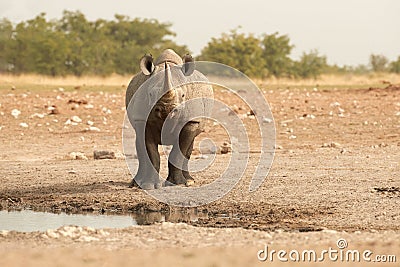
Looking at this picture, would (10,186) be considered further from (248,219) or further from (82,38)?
(82,38)

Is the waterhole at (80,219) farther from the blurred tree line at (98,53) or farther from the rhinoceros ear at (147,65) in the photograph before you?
the blurred tree line at (98,53)

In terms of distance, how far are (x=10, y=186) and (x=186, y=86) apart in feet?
8.78

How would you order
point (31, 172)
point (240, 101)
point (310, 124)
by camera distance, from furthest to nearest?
1. point (240, 101)
2. point (310, 124)
3. point (31, 172)

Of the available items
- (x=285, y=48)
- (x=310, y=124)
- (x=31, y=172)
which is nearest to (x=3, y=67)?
(x=285, y=48)

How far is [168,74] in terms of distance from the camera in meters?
10.2

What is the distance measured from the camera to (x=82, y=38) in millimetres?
58188

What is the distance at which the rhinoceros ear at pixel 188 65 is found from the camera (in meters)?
10.7

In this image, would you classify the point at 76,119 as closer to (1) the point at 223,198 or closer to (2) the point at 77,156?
(2) the point at 77,156

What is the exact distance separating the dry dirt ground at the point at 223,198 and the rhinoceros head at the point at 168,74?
→ 104 cm

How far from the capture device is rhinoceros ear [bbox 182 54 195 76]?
1071 cm

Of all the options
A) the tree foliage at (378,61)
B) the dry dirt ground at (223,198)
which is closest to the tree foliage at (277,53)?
the tree foliage at (378,61)

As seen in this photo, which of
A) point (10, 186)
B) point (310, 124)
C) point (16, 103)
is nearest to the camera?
point (10, 186)

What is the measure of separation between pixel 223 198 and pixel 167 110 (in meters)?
1.17

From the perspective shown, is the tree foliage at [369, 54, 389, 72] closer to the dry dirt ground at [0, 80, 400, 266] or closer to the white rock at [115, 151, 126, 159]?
the dry dirt ground at [0, 80, 400, 266]
